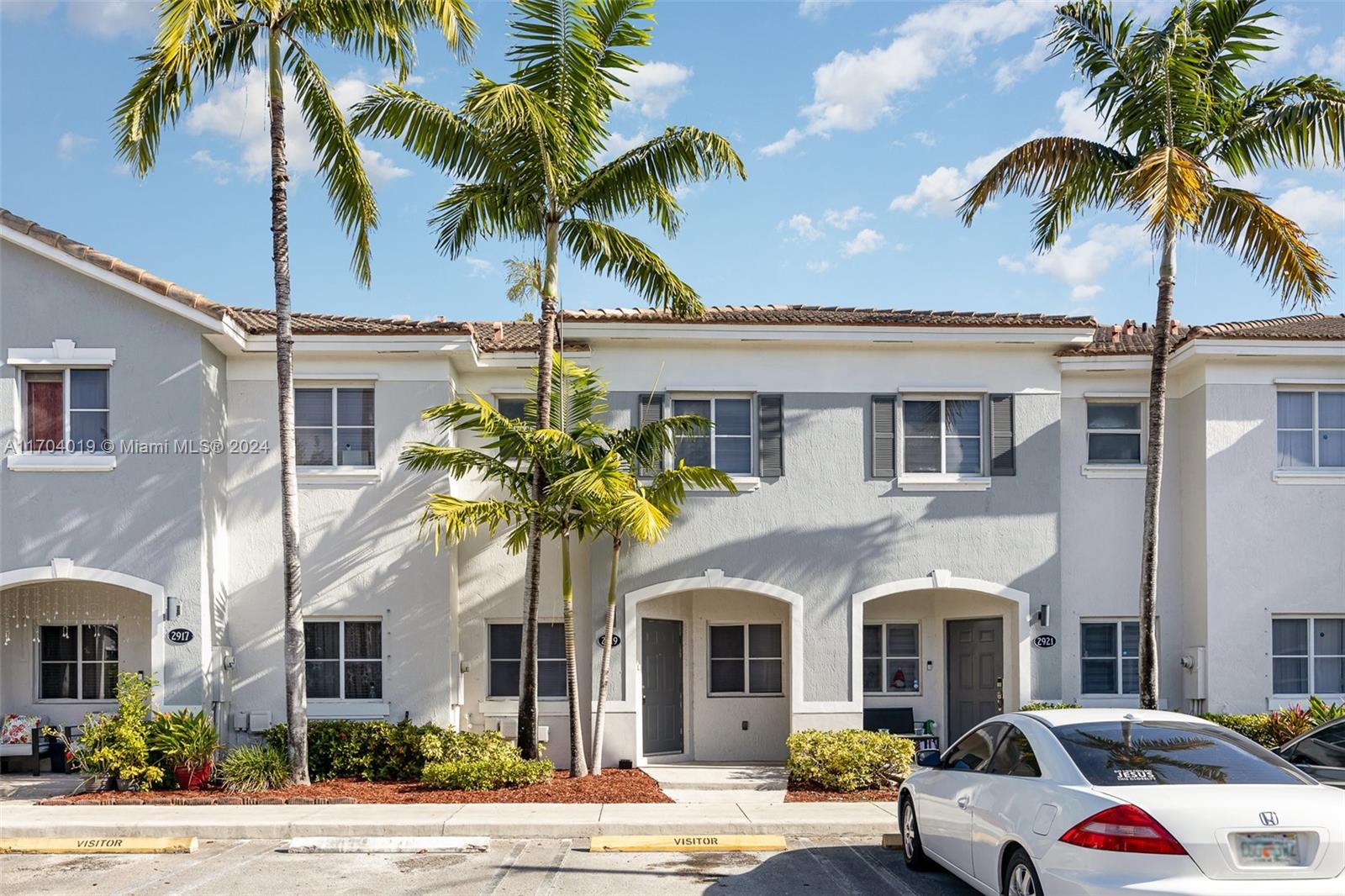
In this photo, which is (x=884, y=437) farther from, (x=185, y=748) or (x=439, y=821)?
(x=185, y=748)

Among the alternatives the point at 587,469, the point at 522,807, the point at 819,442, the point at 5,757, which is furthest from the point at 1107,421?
the point at 5,757

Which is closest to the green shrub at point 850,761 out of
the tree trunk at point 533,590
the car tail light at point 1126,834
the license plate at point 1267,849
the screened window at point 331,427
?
the tree trunk at point 533,590

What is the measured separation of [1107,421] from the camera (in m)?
17.0

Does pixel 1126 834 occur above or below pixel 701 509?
below

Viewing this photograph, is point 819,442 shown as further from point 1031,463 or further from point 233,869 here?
point 233,869

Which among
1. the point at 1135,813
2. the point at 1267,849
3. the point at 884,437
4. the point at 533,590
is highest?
the point at 884,437

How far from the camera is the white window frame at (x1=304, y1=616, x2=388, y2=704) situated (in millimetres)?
15477

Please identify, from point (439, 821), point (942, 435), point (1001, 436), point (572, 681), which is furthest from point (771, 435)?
point (439, 821)

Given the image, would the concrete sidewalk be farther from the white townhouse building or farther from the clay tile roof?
the clay tile roof

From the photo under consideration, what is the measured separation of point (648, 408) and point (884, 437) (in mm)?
3464

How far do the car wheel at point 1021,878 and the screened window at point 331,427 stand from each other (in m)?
11.1

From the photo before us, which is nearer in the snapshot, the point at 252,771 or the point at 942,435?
the point at 252,771

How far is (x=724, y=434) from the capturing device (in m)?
16.2

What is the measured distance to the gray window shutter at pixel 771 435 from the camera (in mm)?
16094
